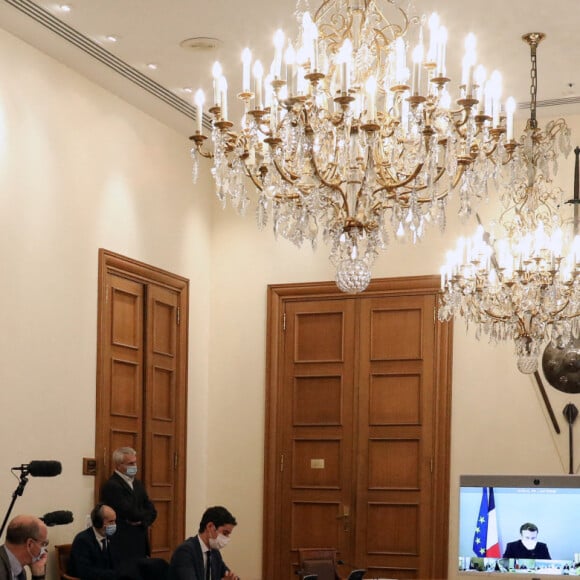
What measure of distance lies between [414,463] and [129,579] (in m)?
4.50

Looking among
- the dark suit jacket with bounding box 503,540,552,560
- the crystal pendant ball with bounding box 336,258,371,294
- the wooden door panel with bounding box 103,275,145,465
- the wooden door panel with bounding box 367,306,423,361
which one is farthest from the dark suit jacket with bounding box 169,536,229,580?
the wooden door panel with bounding box 367,306,423,361

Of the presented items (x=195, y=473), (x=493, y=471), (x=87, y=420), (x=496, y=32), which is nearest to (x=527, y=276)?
(x=496, y=32)

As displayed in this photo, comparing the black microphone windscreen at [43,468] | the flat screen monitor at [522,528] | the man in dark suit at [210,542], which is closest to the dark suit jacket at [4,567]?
the black microphone windscreen at [43,468]

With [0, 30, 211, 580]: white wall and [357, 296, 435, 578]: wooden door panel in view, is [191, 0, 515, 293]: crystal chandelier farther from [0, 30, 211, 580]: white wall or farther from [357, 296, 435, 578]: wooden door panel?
[357, 296, 435, 578]: wooden door panel

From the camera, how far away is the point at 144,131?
1034 centimetres

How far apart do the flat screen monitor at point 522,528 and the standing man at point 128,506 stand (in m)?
3.72

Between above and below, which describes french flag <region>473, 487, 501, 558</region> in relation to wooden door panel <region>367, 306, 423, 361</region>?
below

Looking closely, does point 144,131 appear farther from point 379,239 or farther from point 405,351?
point 379,239

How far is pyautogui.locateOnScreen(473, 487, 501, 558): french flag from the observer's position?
6.15 meters

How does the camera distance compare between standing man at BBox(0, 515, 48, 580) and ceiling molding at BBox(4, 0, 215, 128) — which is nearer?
standing man at BBox(0, 515, 48, 580)

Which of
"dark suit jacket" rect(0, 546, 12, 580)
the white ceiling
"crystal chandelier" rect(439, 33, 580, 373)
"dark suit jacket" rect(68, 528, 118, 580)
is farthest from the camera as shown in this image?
"dark suit jacket" rect(68, 528, 118, 580)

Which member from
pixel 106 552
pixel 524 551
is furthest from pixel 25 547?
pixel 106 552

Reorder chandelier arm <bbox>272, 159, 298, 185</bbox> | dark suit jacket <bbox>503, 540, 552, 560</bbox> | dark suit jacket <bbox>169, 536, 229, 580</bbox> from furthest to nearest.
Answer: dark suit jacket <bbox>169, 536, 229, 580</bbox>
dark suit jacket <bbox>503, 540, 552, 560</bbox>
chandelier arm <bbox>272, 159, 298, 185</bbox>

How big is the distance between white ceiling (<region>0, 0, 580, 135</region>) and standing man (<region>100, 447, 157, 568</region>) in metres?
3.25
